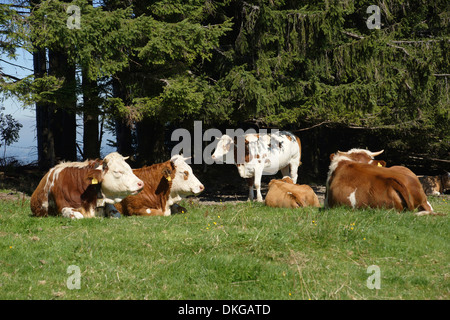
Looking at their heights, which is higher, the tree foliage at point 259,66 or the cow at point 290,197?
the tree foliage at point 259,66

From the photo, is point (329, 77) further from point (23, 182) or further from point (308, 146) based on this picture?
point (23, 182)

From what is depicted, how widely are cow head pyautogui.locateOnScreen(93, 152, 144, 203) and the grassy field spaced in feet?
2.93

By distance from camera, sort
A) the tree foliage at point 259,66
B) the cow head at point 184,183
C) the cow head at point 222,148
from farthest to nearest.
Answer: the cow head at point 222,148, the tree foliage at point 259,66, the cow head at point 184,183

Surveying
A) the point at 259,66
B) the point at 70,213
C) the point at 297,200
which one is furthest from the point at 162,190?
the point at 259,66

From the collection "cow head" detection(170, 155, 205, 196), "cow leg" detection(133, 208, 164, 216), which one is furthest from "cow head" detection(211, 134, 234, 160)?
"cow leg" detection(133, 208, 164, 216)

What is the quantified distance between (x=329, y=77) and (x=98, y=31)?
7636 millimetres

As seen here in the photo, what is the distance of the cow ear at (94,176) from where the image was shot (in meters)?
9.55

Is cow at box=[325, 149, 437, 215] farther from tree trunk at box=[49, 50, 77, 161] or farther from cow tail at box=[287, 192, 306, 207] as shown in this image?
tree trunk at box=[49, 50, 77, 161]

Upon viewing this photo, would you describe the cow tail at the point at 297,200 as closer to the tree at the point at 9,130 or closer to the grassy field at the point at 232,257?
the grassy field at the point at 232,257

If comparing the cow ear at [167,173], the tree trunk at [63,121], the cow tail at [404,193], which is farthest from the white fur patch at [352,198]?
the tree trunk at [63,121]

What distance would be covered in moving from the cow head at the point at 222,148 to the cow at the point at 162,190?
4.15 meters

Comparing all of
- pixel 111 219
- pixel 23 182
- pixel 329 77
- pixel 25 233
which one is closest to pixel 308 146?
pixel 329 77

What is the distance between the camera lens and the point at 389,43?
1634cm

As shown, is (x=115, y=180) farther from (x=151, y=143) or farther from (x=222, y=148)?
(x=151, y=143)
